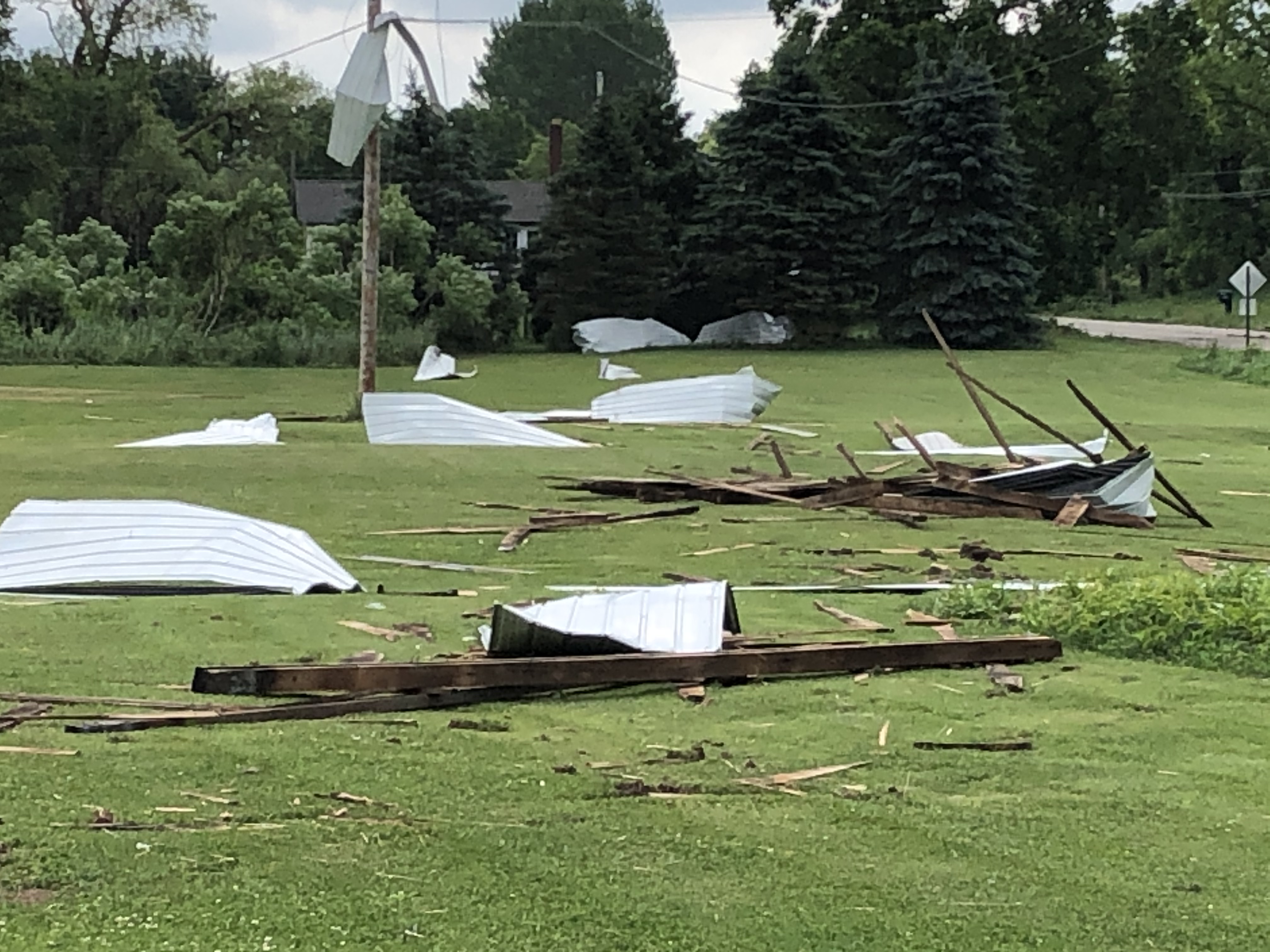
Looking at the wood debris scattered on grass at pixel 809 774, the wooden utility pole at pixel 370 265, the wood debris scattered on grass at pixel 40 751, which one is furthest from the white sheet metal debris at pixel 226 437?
the wood debris scattered on grass at pixel 809 774

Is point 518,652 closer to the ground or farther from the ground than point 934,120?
closer to the ground

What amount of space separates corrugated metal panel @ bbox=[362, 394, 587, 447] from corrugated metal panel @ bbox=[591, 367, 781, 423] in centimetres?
324

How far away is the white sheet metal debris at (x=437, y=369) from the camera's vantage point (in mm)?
27875

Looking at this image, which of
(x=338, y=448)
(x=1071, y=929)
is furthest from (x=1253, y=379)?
(x=1071, y=929)

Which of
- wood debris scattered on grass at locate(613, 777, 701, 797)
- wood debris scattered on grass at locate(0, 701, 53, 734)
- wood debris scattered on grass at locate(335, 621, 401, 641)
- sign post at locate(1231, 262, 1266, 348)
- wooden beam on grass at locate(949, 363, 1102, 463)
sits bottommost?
wood debris scattered on grass at locate(335, 621, 401, 641)

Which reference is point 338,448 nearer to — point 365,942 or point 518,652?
point 518,652

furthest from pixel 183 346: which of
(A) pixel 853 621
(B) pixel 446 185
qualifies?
(A) pixel 853 621

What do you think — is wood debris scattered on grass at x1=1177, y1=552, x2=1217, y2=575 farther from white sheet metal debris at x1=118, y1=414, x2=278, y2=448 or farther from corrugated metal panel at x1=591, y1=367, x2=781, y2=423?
corrugated metal panel at x1=591, y1=367, x2=781, y2=423

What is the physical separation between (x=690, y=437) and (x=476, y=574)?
9.29 meters

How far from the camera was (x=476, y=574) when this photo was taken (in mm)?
9242

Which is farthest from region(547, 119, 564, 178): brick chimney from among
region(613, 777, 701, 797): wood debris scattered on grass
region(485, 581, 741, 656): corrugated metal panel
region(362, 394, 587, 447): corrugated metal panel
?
region(613, 777, 701, 797): wood debris scattered on grass

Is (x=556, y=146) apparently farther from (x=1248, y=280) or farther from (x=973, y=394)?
(x=973, y=394)

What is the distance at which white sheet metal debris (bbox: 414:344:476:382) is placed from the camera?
27.9m

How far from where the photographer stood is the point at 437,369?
92.8ft
